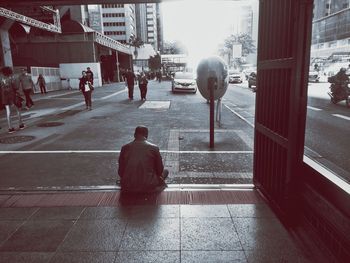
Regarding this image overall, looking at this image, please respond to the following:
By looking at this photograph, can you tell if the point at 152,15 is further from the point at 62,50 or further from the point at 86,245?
the point at 86,245

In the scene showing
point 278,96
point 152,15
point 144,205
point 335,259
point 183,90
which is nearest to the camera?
point 335,259

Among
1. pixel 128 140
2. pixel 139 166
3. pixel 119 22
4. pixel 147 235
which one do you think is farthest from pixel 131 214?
pixel 119 22

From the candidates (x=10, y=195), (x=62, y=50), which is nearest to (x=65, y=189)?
(x=10, y=195)

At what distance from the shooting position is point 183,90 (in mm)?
25328

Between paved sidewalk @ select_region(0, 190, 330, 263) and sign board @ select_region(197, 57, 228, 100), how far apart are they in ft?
11.3

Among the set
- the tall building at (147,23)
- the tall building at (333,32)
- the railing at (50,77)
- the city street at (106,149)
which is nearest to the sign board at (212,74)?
the city street at (106,149)

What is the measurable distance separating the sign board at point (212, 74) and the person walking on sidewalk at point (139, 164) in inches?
133

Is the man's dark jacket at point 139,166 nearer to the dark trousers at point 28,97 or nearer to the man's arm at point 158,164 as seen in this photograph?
the man's arm at point 158,164

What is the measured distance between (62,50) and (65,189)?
35.0m

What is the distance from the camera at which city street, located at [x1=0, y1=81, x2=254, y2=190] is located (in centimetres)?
569

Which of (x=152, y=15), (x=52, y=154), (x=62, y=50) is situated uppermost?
(x=152, y=15)

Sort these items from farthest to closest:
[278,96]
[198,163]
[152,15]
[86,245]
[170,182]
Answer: [152,15]
[198,163]
[170,182]
[278,96]
[86,245]

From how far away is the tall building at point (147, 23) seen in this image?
150250mm

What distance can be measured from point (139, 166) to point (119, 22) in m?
132
